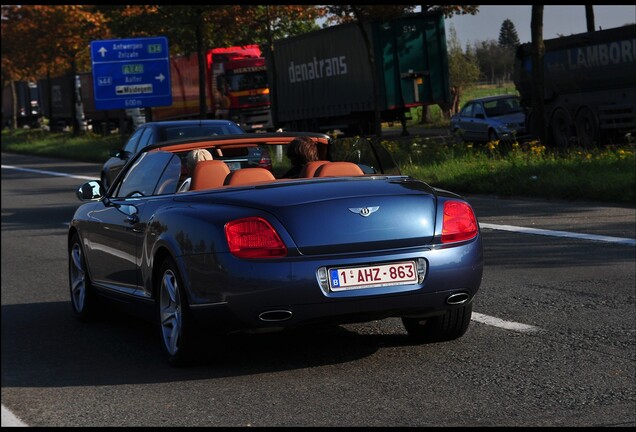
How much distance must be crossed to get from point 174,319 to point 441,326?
1535 mm

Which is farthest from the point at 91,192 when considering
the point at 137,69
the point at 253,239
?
the point at 137,69

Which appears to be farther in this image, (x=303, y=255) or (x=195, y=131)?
(x=195, y=131)

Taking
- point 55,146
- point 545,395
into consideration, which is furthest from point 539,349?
point 55,146

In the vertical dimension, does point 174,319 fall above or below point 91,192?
below

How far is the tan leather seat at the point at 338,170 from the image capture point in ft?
25.8

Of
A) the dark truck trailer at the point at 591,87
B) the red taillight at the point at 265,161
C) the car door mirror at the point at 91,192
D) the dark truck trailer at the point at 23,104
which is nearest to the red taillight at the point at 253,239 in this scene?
the red taillight at the point at 265,161

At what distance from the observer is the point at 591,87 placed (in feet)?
93.1

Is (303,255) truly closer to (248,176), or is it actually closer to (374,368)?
(374,368)

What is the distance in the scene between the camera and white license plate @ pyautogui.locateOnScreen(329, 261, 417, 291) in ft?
22.5

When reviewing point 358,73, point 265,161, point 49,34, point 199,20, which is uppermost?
point 49,34

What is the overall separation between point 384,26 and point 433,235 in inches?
1248

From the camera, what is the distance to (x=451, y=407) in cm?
599

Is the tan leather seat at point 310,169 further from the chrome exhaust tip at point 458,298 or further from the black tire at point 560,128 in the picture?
the black tire at point 560,128

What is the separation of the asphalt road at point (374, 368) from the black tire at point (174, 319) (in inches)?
4.2
